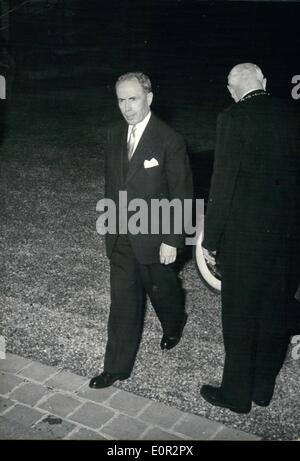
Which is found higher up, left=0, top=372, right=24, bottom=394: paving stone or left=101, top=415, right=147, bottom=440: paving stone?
left=0, top=372, right=24, bottom=394: paving stone

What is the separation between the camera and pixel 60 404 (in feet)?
12.4

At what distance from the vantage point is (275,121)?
3.22m

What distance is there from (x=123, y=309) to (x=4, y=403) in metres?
0.97

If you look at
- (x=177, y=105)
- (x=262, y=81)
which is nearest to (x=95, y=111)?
(x=177, y=105)

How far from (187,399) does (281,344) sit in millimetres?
723

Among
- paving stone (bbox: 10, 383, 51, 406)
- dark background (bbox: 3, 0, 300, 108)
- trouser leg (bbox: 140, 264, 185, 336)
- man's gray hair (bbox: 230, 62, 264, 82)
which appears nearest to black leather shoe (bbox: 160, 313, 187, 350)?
trouser leg (bbox: 140, 264, 185, 336)

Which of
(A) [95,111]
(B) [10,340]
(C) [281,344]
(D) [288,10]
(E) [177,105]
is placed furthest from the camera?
(D) [288,10]

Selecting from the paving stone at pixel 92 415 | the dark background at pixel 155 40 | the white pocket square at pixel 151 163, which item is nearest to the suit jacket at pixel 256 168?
the white pocket square at pixel 151 163

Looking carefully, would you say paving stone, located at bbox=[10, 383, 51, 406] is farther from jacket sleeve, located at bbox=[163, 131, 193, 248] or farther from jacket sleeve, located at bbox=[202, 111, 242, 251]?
jacket sleeve, located at bbox=[202, 111, 242, 251]

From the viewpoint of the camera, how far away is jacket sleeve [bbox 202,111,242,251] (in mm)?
3197

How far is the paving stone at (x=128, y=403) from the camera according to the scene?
373cm

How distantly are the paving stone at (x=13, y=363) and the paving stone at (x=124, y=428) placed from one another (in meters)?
0.96

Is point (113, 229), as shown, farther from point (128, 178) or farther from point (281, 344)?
point (281, 344)

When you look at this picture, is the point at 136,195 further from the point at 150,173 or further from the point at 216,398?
the point at 216,398
